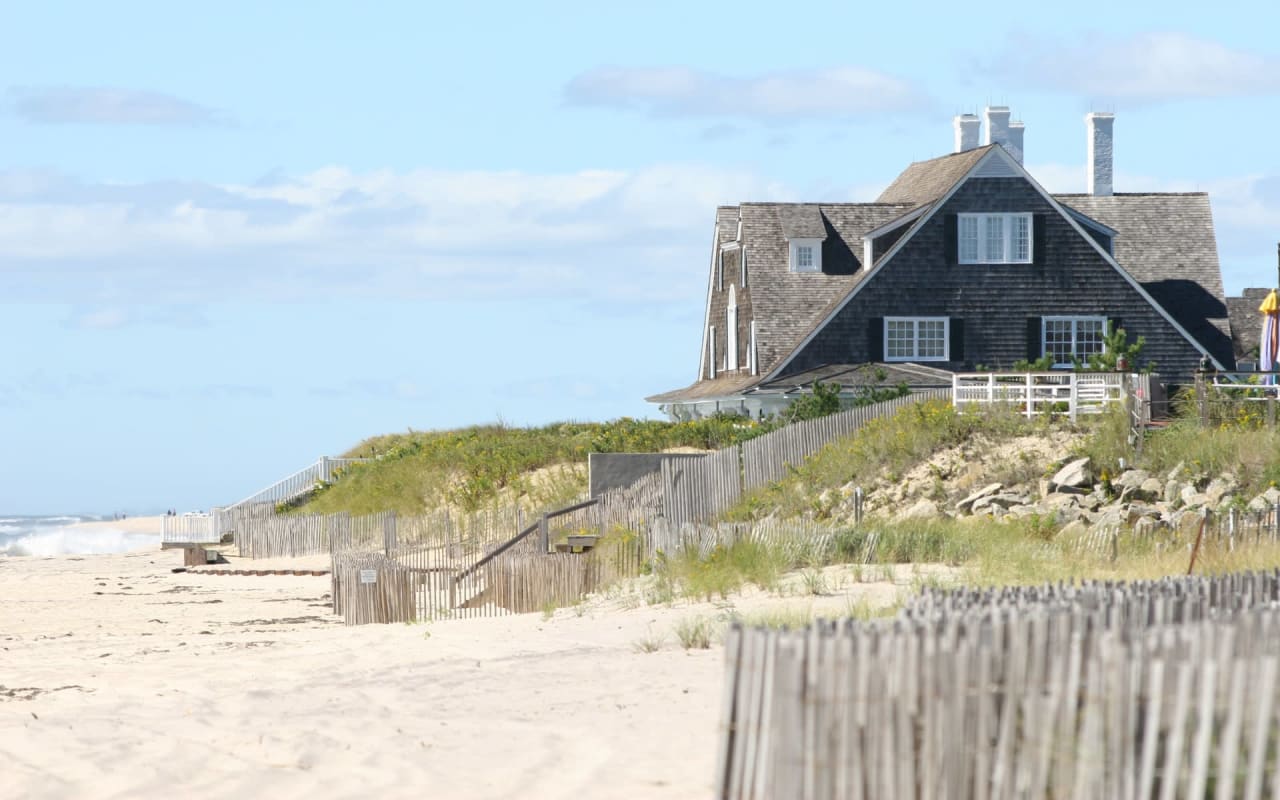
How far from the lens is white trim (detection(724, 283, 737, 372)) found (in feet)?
149

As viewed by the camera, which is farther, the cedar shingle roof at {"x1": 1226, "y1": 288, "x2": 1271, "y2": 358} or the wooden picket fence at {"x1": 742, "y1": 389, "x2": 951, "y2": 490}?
the cedar shingle roof at {"x1": 1226, "y1": 288, "x2": 1271, "y2": 358}

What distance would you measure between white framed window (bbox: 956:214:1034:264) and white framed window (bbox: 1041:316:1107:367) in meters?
1.89

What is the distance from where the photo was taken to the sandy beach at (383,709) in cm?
975

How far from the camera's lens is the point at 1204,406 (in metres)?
27.0

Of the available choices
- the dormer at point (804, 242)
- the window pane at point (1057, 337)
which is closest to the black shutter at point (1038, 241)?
the window pane at point (1057, 337)

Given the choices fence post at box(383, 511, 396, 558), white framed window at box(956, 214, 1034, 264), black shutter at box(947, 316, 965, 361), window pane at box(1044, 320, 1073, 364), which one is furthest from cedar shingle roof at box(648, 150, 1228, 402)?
fence post at box(383, 511, 396, 558)

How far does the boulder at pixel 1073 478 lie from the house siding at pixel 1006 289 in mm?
15496

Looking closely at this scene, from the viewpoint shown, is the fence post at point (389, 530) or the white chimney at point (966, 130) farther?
the white chimney at point (966, 130)

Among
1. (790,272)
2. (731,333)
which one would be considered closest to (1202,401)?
(790,272)

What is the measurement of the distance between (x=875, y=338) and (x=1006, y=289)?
3.72m

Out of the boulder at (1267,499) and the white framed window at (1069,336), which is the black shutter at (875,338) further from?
the boulder at (1267,499)

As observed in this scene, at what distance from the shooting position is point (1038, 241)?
136 ft

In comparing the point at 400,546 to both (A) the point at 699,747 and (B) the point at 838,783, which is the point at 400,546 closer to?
(A) the point at 699,747

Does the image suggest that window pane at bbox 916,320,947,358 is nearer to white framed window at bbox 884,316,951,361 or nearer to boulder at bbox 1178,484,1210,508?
white framed window at bbox 884,316,951,361
